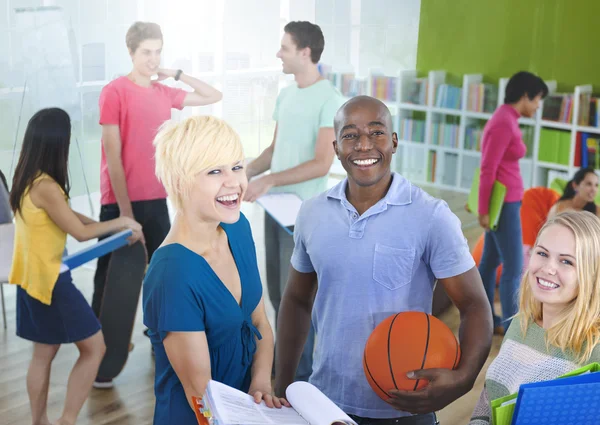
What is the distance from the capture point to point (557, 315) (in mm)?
1950

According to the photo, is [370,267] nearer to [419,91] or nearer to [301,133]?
[301,133]

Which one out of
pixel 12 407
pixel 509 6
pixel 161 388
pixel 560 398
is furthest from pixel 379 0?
pixel 560 398

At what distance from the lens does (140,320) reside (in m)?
4.31

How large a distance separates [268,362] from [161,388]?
291mm

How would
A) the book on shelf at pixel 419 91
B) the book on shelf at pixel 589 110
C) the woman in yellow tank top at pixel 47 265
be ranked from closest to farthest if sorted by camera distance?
the woman in yellow tank top at pixel 47 265 < the book on shelf at pixel 419 91 < the book on shelf at pixel 589 110

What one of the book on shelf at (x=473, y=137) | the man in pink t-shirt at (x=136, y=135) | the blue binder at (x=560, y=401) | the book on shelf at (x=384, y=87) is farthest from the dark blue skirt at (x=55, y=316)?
the book on shelf at (x=473, y=137)

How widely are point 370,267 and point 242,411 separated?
551 mm

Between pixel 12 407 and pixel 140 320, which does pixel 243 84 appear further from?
pixel 12 407

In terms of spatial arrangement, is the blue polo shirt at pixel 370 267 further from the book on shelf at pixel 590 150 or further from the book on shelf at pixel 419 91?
the book on shelf at pixel 590 150

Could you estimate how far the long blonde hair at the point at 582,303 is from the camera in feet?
6.15

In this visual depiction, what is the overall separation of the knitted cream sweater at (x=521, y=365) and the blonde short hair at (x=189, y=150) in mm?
825

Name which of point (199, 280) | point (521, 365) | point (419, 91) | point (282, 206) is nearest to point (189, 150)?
point (199, 280)

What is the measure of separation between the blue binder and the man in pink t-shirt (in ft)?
8.01

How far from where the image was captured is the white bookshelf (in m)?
5.39
